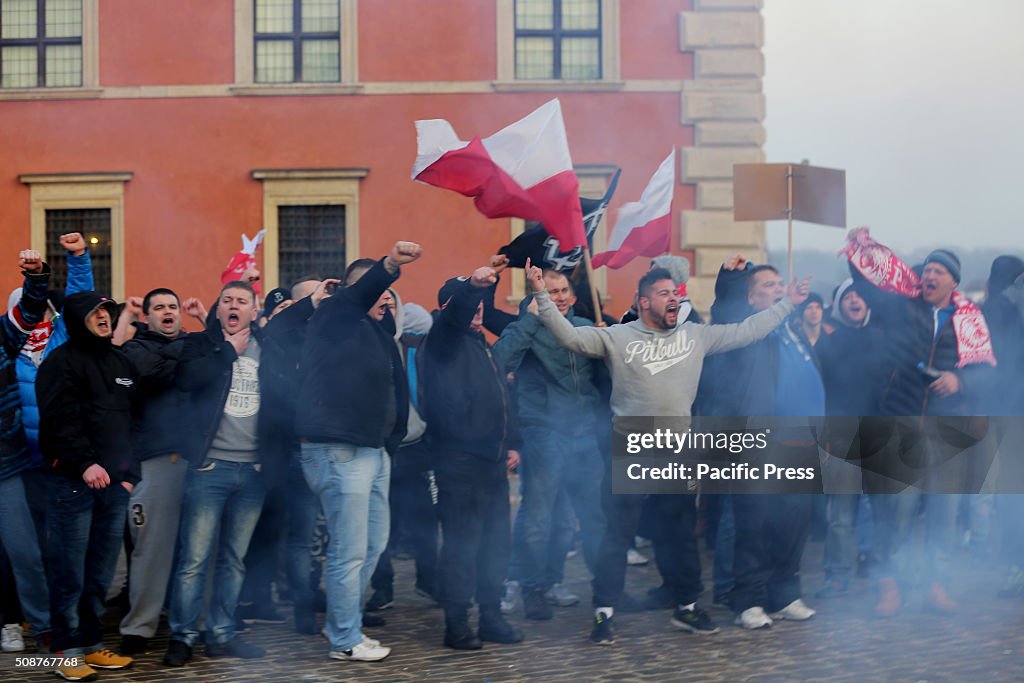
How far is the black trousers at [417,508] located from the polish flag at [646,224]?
1112 millimetres

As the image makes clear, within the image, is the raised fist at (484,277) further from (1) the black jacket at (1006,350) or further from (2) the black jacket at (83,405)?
(1) the black jacket at (1006,350)

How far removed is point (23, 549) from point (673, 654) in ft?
7.35

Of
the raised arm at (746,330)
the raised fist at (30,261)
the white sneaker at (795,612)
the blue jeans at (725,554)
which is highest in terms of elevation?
the raised fist at (30,261)

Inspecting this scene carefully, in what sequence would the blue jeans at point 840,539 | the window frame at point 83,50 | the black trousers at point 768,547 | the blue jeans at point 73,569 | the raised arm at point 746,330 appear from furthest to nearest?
the blue jeans at point 840,539, the black trousers at point 768,547, the raised arm at point 746,330, the blue jeans at point 73,569, the window frame at point 83,50

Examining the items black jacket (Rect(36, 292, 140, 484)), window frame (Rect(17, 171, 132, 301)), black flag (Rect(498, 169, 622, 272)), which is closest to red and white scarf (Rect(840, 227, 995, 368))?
black flag (Rect(498, 169, 622, 272))

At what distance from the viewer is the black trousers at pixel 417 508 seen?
5.29m

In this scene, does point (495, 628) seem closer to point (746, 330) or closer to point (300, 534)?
point (300, 534)

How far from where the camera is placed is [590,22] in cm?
449

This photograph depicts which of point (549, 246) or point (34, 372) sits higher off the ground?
point (549, 246)

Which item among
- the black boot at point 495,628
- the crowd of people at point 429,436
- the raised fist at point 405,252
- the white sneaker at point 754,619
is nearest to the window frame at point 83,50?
the crowd of people at point 429,436

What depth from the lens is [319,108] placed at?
5.12 meters

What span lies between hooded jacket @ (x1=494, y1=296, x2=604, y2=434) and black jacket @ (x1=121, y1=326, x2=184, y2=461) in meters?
1.28

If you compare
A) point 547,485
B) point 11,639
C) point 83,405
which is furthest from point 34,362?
point 547,485

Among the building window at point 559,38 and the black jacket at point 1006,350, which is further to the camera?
the black jacket at point 1006,350
